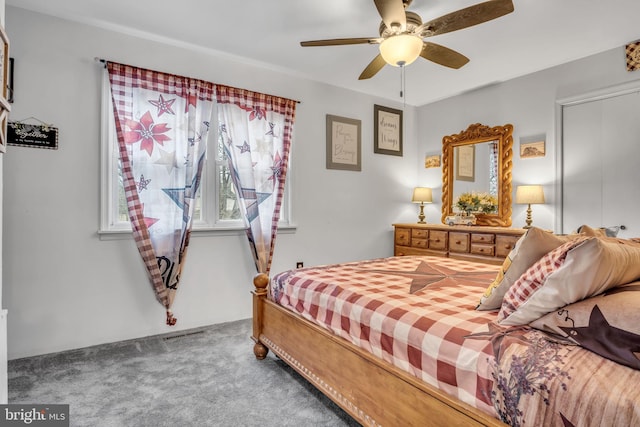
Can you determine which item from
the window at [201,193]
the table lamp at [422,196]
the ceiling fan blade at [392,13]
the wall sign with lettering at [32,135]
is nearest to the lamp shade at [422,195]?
the table lamp at [422,196]

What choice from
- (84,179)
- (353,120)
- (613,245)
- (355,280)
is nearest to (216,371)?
(355,280)

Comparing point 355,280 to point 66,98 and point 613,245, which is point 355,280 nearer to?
point 613,245

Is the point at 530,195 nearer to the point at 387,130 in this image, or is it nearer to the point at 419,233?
the point at 419,233

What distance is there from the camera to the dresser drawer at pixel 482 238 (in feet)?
11.6

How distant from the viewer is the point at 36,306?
8.38 ft

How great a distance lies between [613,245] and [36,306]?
3.37m

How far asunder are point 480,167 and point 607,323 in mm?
3424

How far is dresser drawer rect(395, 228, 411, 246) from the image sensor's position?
434 cm

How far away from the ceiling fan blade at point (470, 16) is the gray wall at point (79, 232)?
1897mm

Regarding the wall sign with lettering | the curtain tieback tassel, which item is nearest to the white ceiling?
the wall sign with lettering

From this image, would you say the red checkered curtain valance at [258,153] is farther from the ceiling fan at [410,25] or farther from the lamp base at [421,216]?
the lamp base at [421,216]

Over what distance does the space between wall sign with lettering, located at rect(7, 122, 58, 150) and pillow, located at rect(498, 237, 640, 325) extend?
122 inches

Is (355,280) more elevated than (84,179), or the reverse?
(84,179)

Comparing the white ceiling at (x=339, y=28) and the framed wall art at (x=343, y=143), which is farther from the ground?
the white ceiling at (x=339, y=28)
